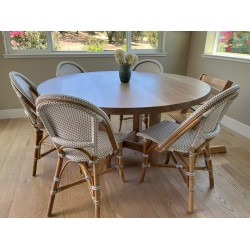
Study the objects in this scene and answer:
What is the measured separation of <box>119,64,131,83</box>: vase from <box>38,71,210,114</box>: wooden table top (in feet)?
0.17

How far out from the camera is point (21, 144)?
8.07 feet

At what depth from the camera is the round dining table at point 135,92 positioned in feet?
4.42

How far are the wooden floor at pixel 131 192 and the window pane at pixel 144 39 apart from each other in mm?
1935

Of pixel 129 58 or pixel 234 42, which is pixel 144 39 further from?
pixel 129 58

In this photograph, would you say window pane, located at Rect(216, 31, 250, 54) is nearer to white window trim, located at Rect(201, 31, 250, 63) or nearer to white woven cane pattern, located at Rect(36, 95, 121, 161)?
white window trim, located at Rect(201, 31, 250, 63)

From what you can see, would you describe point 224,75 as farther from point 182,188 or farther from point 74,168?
point 74,168

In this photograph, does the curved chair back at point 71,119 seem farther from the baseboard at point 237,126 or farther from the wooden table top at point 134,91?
the baseboard at point 237,126

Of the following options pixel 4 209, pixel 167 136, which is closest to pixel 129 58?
pixel 167 136

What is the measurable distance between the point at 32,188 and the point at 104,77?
117 centimetres

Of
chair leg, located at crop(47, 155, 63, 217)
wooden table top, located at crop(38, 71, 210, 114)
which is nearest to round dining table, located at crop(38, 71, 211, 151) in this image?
wooden table top, located at crop(38, 71, 210, 114)

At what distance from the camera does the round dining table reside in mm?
1348

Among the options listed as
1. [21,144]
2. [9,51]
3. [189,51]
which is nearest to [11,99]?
[9,51]

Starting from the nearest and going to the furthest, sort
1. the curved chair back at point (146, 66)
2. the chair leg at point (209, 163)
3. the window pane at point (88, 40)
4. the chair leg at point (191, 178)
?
the chair leg at point (191, 178) < the chair leg at point (209, 163) < the curved chair back at point (146, 66) < the window pane at point (88, 40)

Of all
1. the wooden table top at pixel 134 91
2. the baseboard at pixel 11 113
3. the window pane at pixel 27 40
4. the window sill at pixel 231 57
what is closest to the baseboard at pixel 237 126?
the window sill at pixel 231 57
